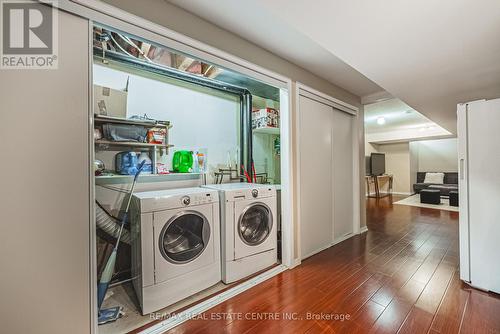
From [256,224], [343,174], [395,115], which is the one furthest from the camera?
[395,115]

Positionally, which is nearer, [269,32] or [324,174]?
[269,32]

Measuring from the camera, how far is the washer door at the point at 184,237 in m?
1.70

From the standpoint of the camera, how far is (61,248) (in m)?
1.10

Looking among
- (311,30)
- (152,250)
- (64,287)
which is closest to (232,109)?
(311,30)

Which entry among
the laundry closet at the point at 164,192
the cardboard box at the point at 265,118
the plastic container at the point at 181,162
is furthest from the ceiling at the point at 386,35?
the plastic container at the point at 181,162

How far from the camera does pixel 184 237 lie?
6.23 ft

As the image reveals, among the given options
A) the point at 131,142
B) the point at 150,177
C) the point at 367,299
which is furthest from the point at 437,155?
the point at 131,142

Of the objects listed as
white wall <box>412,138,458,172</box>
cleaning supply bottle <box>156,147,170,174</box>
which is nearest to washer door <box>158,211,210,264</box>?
cleaning supply bottle <box>156,147,170,174</box>

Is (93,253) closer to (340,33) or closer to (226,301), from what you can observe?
(226,301)

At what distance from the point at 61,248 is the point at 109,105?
1.39m

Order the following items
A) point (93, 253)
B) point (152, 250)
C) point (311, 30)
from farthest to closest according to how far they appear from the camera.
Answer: point (152, 250)
point (311, 30)
point (93, 253)

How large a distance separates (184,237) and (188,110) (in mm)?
1529

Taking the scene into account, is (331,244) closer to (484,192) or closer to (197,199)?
(484,192)

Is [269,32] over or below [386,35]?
over
